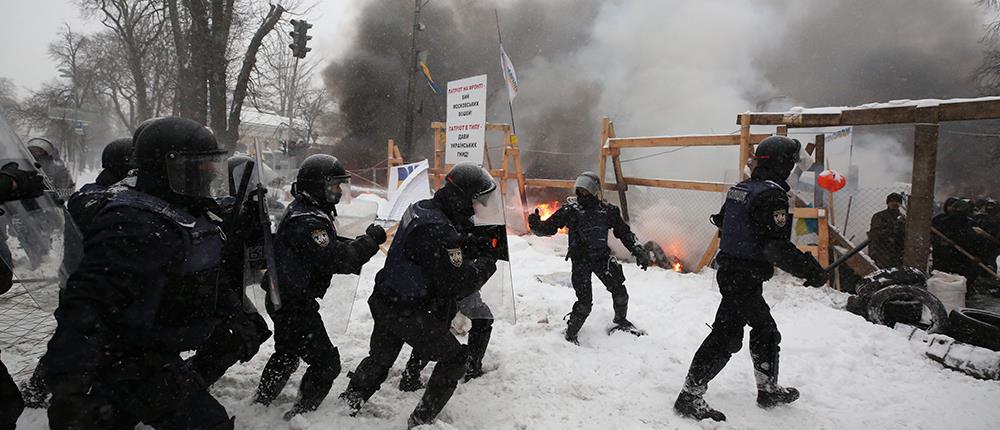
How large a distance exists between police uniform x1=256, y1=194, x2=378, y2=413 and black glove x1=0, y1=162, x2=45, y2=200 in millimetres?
1110

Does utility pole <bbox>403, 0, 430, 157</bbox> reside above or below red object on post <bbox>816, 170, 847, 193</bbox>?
above

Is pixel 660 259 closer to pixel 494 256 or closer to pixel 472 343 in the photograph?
pixel 472 343

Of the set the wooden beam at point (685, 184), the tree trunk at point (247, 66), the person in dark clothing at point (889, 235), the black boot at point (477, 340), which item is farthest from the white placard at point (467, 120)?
the tree trunk at point (247, 66)

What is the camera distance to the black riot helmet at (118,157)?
12.9ft

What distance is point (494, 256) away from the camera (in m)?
3.38

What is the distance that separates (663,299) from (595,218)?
1850 mm

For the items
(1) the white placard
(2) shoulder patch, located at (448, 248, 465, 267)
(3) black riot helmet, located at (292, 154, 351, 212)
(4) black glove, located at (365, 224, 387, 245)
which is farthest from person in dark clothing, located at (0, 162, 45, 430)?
(1) the white placard

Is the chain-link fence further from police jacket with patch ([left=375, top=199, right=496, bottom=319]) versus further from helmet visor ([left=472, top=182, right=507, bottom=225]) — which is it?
helmet visor ([left=472, top=182, right=507, bottom=225])

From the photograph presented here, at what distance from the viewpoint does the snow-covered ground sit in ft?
11.3

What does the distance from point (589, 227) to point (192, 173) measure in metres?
3.61

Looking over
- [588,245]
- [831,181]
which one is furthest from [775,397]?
[831,181]

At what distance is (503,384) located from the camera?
394 centimetres

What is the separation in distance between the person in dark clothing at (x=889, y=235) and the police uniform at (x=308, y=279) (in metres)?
7.10

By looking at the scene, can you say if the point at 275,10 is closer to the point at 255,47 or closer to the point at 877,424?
the point at 255,47
